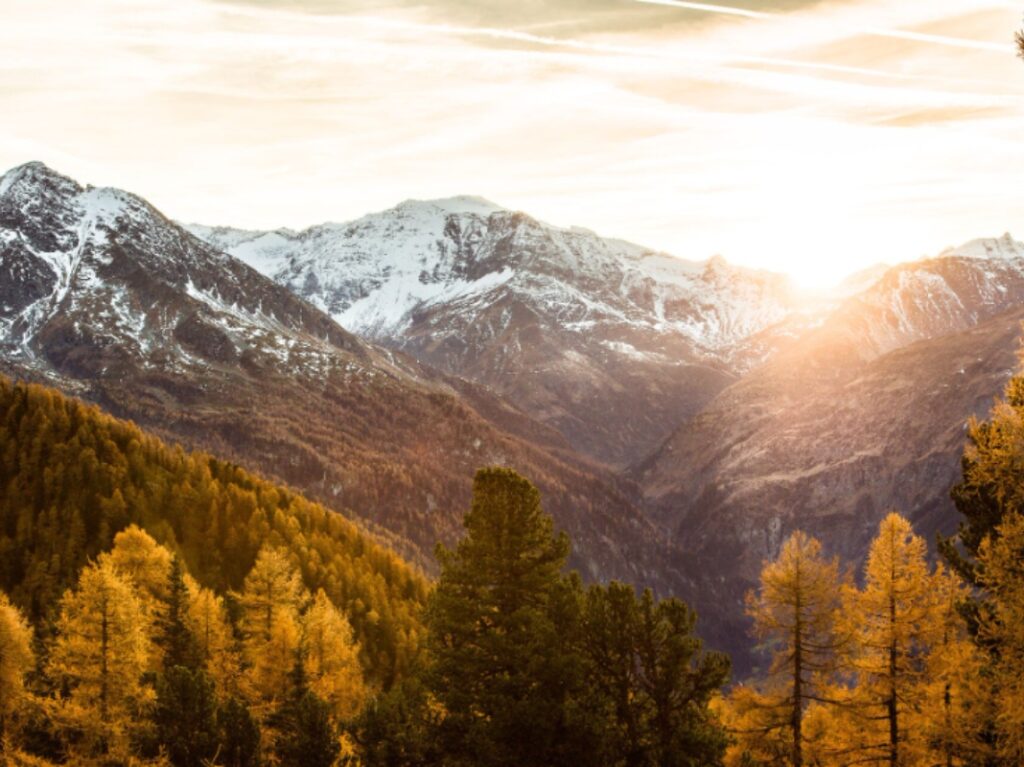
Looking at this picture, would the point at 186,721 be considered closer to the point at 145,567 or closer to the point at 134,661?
the point at 134,661

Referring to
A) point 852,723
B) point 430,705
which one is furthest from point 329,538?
point 852,723

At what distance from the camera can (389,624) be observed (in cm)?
9650

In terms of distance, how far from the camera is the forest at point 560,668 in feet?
Answer: 80.5

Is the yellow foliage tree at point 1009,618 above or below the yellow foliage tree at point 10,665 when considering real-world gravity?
above

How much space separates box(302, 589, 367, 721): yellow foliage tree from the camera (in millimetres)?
49781

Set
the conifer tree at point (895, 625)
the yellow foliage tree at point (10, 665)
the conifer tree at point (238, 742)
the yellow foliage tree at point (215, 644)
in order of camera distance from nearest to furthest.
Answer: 1. the conifer tree at point (895, 625)
2. the conifer tree at point (238, 742)
3. the yellow foliage tree at point (10, 665)
4. the yellow foliage tree at point (215, 644)

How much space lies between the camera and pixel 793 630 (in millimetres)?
35594

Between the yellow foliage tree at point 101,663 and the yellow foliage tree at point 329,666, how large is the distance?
987cm

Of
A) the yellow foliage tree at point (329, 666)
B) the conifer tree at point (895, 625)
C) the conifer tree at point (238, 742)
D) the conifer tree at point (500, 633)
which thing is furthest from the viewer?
the yellow foliage tree at point (329, 666)

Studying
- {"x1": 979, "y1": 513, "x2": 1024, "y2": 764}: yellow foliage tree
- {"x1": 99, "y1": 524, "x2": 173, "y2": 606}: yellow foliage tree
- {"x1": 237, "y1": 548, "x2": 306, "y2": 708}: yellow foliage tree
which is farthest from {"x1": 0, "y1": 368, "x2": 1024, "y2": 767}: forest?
{"x1": 99, "y1": 524, "x2": 173, "y2": 606}: yellow foliage tree

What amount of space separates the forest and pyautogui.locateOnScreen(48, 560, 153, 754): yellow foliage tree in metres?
0.09

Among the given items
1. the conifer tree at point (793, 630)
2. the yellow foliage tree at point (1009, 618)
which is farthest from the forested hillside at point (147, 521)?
the yellow foliage tree at point (1009, 618)

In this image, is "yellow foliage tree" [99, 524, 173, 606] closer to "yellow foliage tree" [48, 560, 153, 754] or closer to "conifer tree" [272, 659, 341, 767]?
"yellow foliage tree" [48, 560, 153, 754]

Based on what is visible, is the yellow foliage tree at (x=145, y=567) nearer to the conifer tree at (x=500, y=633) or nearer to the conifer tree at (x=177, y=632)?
the conifer tree at (x=177, y=632)
